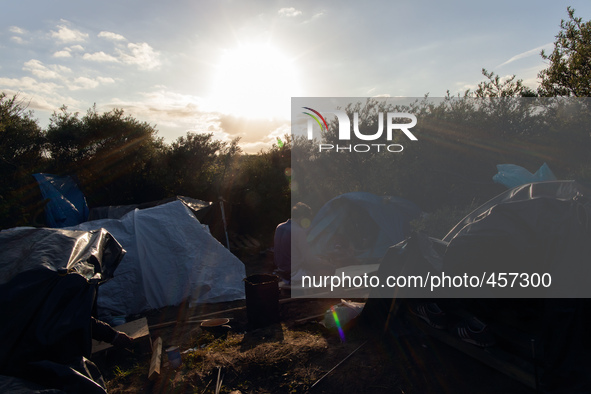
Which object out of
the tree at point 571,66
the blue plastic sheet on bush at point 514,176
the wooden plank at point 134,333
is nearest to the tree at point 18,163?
the wooden plank at point 134,333

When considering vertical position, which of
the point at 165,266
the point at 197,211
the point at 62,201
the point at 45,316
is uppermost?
the point at 62,201

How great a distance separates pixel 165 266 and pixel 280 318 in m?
2.81

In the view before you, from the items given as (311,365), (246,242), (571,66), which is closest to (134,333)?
(311,365)

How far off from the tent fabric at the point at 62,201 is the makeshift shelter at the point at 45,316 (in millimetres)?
6587

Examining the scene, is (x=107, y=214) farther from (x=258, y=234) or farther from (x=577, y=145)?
(x=577, y=145)

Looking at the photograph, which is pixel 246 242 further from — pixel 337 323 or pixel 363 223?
pixel 337 323

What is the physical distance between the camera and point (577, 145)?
1099 centimetres

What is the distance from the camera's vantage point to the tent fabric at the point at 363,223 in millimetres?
10281

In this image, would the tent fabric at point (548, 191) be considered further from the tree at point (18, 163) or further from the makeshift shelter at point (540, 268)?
the tree at point (18, 163)

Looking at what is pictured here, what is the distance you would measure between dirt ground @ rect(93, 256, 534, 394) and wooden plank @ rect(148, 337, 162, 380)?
0.25 ft

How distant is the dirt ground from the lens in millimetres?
3615

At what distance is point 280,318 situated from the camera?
18.5 feet

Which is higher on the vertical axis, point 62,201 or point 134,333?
point 62,201

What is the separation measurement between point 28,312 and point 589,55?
47.5ft
